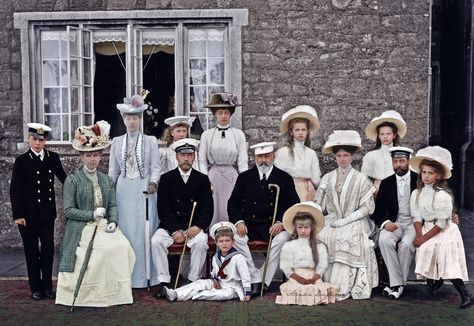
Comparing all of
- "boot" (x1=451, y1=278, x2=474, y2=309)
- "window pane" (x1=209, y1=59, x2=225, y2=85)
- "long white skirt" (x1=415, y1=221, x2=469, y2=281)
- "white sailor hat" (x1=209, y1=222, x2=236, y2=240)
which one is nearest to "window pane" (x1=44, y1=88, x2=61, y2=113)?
"window pane" (x1=209, y1=59, x2=225, y2=85)

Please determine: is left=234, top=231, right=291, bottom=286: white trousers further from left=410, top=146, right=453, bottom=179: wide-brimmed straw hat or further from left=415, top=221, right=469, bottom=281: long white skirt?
left=410, top=146, right=453, bottom=179: wide-brimmed straw hat

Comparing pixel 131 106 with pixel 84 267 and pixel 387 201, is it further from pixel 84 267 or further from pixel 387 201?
pixel 387 201

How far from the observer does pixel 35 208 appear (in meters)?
7.18

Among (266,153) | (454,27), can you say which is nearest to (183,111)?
(266,153)

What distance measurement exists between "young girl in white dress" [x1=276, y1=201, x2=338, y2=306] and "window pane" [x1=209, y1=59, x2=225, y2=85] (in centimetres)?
318

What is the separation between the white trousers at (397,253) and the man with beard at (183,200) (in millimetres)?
1752

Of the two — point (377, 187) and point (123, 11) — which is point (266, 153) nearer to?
point (377, 187)

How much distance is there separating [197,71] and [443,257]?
4.37 meters

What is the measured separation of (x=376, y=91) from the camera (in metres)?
9.56

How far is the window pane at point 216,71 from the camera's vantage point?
9798mm

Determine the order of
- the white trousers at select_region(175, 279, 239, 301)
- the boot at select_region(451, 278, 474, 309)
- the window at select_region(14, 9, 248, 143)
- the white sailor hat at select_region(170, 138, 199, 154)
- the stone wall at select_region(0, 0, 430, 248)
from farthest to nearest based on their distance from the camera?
the window at select_region(14, 9, 248, 143) < the stone wall at select_region(0, 0, 430, 248) < the white sailor hat at select_region(170, 138, 199, 154) < the white trousers at select_region(175, 279, 239, 301) < the boot at select_region(451, 278, 474, 309)

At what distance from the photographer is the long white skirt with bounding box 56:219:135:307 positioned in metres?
6.90

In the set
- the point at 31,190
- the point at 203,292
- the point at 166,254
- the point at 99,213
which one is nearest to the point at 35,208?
the point at 31,190

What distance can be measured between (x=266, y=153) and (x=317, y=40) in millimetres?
2642
